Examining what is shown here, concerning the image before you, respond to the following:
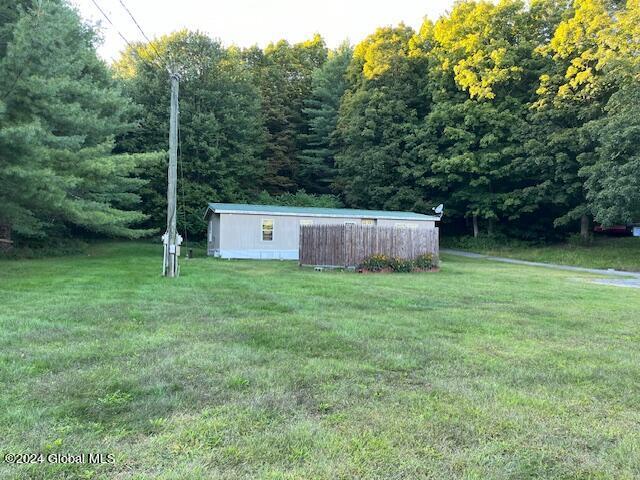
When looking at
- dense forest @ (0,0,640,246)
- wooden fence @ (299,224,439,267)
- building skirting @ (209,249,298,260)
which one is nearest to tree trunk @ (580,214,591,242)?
dense forest @ (0,0,640,246)

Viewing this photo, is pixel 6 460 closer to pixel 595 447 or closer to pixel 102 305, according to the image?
pixel 595 447

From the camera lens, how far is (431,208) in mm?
31625

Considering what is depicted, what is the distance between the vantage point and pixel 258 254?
21672 millimetres

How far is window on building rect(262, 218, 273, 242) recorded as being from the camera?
21844mm

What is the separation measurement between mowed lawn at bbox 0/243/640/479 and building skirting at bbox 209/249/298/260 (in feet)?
43.4

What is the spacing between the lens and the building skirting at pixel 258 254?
21.2 meters

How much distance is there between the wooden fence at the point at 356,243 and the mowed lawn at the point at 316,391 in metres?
8.61

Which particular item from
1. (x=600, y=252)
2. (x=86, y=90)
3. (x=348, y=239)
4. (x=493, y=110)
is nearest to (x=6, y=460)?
(x=348, y=239)

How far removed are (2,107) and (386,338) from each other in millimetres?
11829

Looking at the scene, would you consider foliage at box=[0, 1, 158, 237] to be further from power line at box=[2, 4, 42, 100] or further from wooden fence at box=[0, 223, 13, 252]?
wooden fence at box=[0, 223, 13, 252]

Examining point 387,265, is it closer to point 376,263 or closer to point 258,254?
point 376,263

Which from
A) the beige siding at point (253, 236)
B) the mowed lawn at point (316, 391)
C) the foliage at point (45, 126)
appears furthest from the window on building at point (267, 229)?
the mowed lawn at point (316, 391)

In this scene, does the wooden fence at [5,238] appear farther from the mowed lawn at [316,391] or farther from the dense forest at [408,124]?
the mowed lawn at [316,391]

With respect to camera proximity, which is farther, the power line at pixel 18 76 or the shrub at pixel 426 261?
the shrub at pixel 426 261
